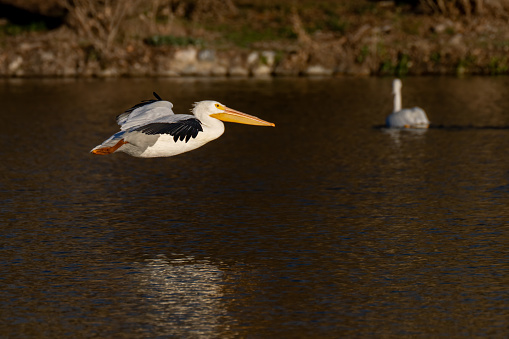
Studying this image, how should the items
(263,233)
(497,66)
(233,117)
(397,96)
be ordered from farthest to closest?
(497,66)
(397,96)
(263,233)
(233,117)

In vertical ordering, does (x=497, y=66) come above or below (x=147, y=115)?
→ below

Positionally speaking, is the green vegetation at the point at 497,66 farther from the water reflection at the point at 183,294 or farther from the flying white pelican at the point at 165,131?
the water reflection at the point at 183,294

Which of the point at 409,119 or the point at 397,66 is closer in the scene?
the point at 409,119

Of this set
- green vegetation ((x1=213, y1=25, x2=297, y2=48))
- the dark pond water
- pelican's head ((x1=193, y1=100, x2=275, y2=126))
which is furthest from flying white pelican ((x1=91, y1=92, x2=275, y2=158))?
green vegetation ((x1=213, y1=25, x2=297, y2=48))

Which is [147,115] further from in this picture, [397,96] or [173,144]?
[397,96]

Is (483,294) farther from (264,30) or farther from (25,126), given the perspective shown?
(264,30)

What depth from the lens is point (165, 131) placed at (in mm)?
11750

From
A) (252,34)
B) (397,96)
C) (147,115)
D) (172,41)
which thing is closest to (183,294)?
(147,115)

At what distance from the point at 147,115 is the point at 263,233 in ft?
7.58

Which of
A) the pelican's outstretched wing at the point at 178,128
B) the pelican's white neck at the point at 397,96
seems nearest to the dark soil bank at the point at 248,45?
the pelican's white neck at the point at 397,96

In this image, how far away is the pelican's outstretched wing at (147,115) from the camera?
12.7 meters

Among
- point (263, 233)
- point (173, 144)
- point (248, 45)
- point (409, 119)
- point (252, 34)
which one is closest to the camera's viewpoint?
point (173, 144)

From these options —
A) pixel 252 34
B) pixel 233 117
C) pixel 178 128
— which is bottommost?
pixel 252 34

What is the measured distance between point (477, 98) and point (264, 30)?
14659mm
